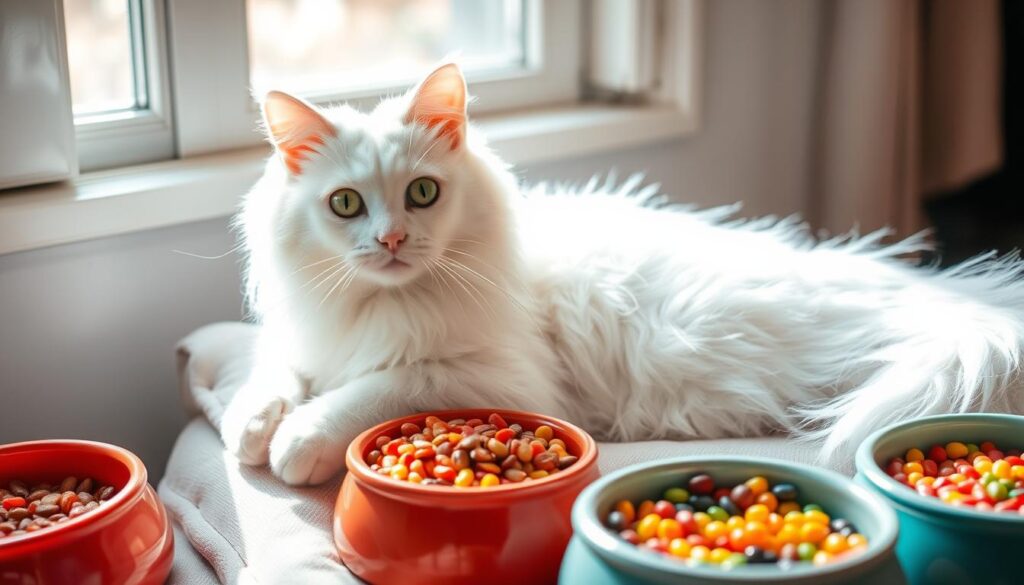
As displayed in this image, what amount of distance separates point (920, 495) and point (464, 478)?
479mm

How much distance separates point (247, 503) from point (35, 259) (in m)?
0.58

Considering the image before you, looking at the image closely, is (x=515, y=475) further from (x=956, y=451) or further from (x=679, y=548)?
(x=956, y=451)

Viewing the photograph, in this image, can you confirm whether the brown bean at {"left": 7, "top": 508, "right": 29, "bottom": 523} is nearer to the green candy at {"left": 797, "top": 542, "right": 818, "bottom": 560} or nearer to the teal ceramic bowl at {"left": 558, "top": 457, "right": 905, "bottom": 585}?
the teal ceramic bowl at {"left": 558, "top": 457, "right": 905, "bottom": 585}

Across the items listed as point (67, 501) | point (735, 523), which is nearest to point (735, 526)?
point (735, 523)

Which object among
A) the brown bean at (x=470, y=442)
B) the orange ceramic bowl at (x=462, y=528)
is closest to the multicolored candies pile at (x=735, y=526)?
the orange ceramic bowl at (x=462, y=528)

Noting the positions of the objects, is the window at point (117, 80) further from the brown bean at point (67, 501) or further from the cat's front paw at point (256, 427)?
the brown bean at point (67, 501)

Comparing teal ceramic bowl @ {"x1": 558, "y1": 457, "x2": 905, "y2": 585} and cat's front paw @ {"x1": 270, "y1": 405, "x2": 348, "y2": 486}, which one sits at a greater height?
teal ceramic bowl @ {"x1": 558, "y1": 457, "x2": 905, "y2": 585}

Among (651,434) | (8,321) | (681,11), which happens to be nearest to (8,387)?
(8,321)

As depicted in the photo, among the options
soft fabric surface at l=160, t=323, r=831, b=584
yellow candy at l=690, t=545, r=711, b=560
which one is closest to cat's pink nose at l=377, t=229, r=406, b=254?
soft fabric surface at l=160, t=323, r=831, b=584

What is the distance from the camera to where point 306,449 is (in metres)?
1.36

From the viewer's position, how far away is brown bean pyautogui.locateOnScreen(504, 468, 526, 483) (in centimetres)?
121

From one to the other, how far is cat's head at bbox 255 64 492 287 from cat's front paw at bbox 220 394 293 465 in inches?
8.0

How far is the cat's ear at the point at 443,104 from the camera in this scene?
4.73ft

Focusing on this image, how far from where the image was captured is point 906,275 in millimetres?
1756
